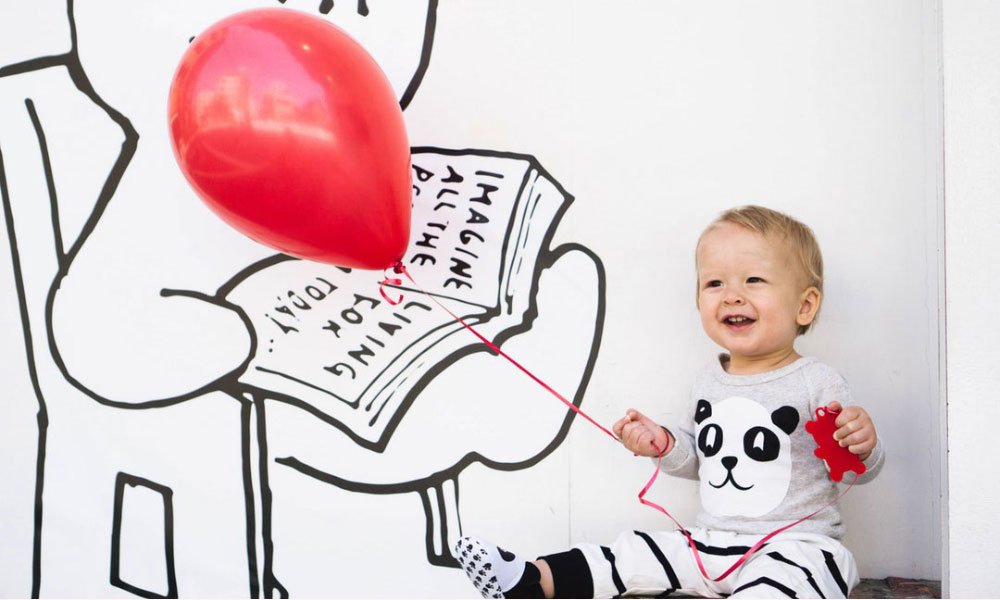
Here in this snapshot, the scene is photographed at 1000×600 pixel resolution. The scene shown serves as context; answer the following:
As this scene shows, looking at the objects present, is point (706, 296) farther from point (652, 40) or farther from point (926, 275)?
point (652, 40)

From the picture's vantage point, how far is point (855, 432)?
1131mm

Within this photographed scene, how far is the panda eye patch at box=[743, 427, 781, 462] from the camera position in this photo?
1.22 m

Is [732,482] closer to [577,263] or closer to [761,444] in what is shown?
[761,444]

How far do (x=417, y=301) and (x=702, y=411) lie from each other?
1.78 feet

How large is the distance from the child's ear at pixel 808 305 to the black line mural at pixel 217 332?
0.34 metres

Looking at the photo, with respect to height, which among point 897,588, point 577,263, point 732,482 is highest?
point 577,263

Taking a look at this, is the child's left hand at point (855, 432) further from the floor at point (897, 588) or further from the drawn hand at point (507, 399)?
the drawn hand at point (507, 399)

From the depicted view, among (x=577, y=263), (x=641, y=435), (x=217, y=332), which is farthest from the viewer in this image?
(x=217, y=332)

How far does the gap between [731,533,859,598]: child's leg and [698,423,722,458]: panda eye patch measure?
0.52 ft

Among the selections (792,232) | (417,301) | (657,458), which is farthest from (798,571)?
(417,301)

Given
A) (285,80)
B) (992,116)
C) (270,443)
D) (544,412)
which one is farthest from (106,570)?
(992,116)

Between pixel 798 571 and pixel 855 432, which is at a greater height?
pixel 855 432

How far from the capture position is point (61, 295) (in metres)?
1.61

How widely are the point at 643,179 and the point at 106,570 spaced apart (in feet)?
4.12
